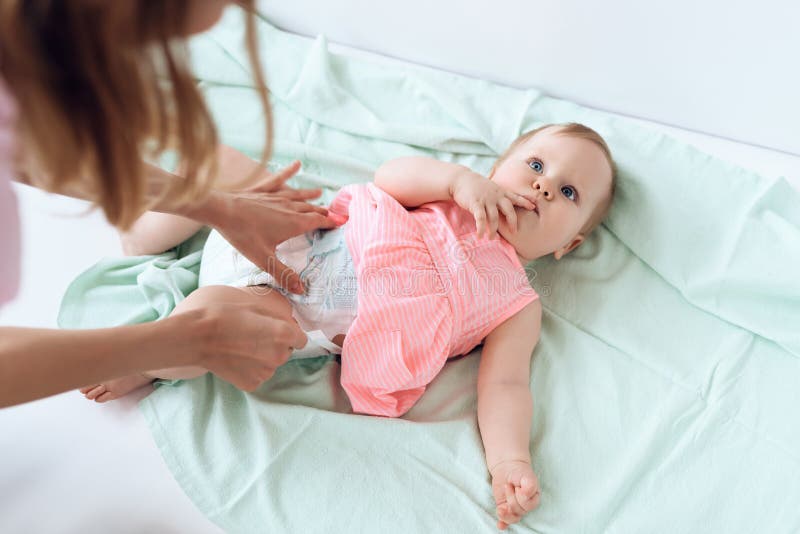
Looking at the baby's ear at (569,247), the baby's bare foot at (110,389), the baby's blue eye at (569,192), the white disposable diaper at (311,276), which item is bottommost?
the baby's bare foot at (110,389)

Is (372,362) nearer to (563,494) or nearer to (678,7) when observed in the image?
(563,494)

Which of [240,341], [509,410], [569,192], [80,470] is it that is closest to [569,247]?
[569,192]

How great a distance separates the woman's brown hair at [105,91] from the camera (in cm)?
48

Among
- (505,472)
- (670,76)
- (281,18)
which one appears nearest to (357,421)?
(505,472)

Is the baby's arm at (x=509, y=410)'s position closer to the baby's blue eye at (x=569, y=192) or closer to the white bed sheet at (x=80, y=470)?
the baby's blue eye at (x=569, y=192)

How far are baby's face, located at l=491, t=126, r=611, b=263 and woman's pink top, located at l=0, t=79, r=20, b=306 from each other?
2.29ft

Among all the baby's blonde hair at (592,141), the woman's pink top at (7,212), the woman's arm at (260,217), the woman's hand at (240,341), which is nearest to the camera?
the woman's pink top at (7,212)

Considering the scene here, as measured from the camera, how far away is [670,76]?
48.6 inches

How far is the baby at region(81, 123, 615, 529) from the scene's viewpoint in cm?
97

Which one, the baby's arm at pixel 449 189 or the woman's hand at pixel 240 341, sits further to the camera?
the baby's arm at pixel 449 189

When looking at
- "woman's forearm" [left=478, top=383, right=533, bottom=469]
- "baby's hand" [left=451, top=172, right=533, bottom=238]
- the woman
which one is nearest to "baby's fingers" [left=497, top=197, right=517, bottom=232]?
"baby's hand" [left=451, top=172, right=533, bottom=238]

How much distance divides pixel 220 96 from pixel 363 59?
0.30 metres

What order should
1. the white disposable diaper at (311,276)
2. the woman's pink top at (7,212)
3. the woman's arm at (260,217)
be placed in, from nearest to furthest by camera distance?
the woman's pink top at (7,212), the woman's arm at (260,217), the white disposable diaper at (311,276)

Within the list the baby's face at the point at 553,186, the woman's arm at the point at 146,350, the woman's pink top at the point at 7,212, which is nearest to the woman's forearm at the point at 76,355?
the woman's arm at the point at 146,350
